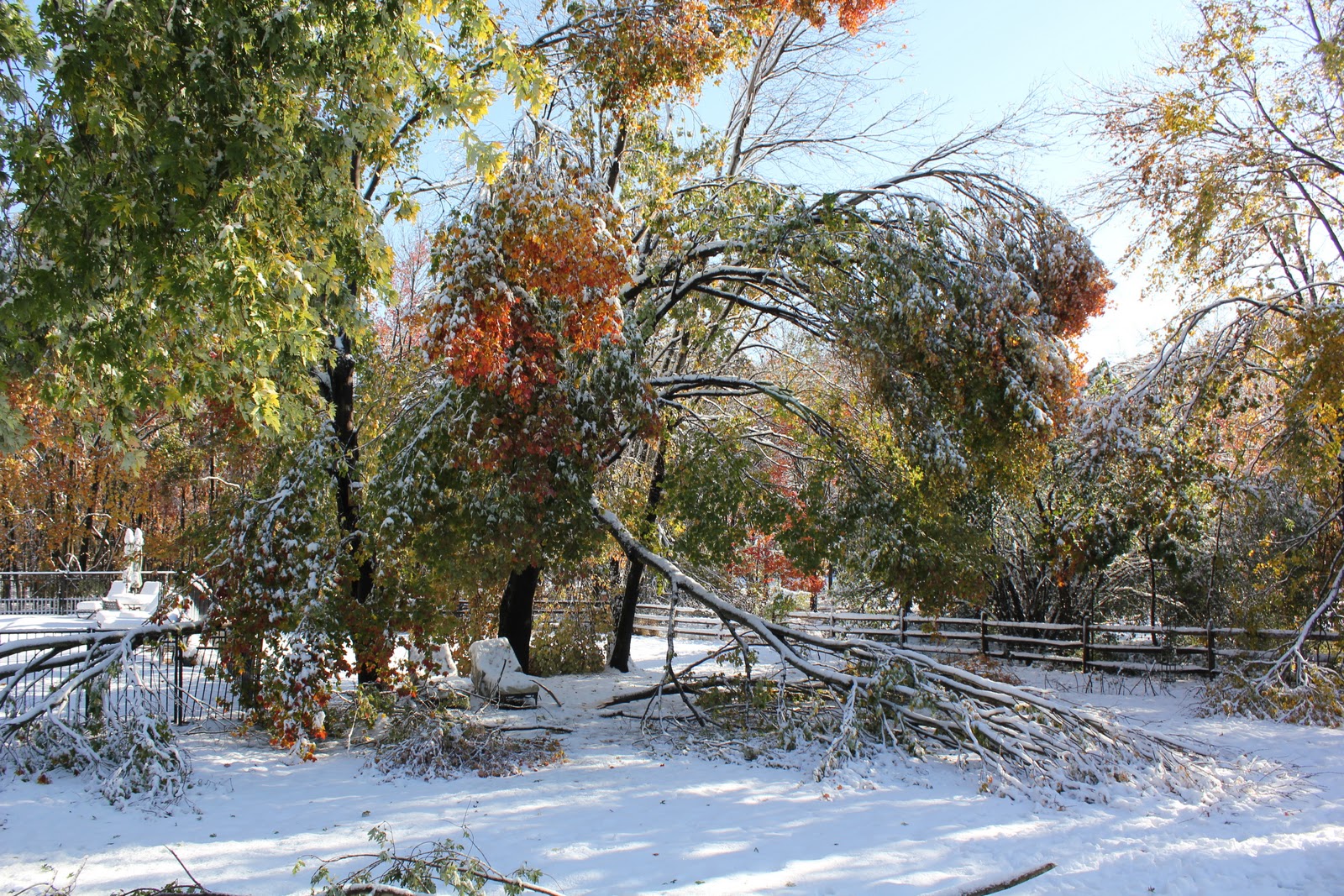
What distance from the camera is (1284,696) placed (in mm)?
11117

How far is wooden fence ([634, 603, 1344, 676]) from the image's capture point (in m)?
12.9

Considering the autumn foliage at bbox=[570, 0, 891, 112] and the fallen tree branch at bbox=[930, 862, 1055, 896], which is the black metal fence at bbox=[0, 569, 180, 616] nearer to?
the autumn foliage at bbox=[570, 0, 891, 112]

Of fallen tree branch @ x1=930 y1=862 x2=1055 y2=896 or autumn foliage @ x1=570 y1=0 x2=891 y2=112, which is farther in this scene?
autumn foliage @ x1=570 y1=0 x2=891 y2=112

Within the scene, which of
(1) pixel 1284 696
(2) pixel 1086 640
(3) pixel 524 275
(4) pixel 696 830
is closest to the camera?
(4) pixel 696 830

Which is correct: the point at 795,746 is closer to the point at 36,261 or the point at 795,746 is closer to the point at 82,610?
the point at 36,261

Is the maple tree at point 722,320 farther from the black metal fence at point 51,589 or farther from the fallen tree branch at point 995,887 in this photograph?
the black metal fence at point 51,589

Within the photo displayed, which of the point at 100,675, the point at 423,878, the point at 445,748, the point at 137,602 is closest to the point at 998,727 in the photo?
the point at 445,748

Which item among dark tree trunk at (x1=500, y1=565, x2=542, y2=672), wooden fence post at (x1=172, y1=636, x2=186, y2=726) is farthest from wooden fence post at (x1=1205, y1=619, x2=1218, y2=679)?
wooden fence post at (x1=172, y1=636, x2=186, y2=726)

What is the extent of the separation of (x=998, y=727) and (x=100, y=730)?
27.6 feet

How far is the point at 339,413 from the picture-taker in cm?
1110

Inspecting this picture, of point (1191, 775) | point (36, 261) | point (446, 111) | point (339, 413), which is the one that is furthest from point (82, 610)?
point (1191, 775)

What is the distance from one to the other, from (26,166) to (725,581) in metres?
9.46

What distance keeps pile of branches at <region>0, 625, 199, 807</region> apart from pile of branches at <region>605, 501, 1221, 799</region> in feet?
19.5

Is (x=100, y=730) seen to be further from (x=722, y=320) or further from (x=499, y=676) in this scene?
(x=722, y=320)
